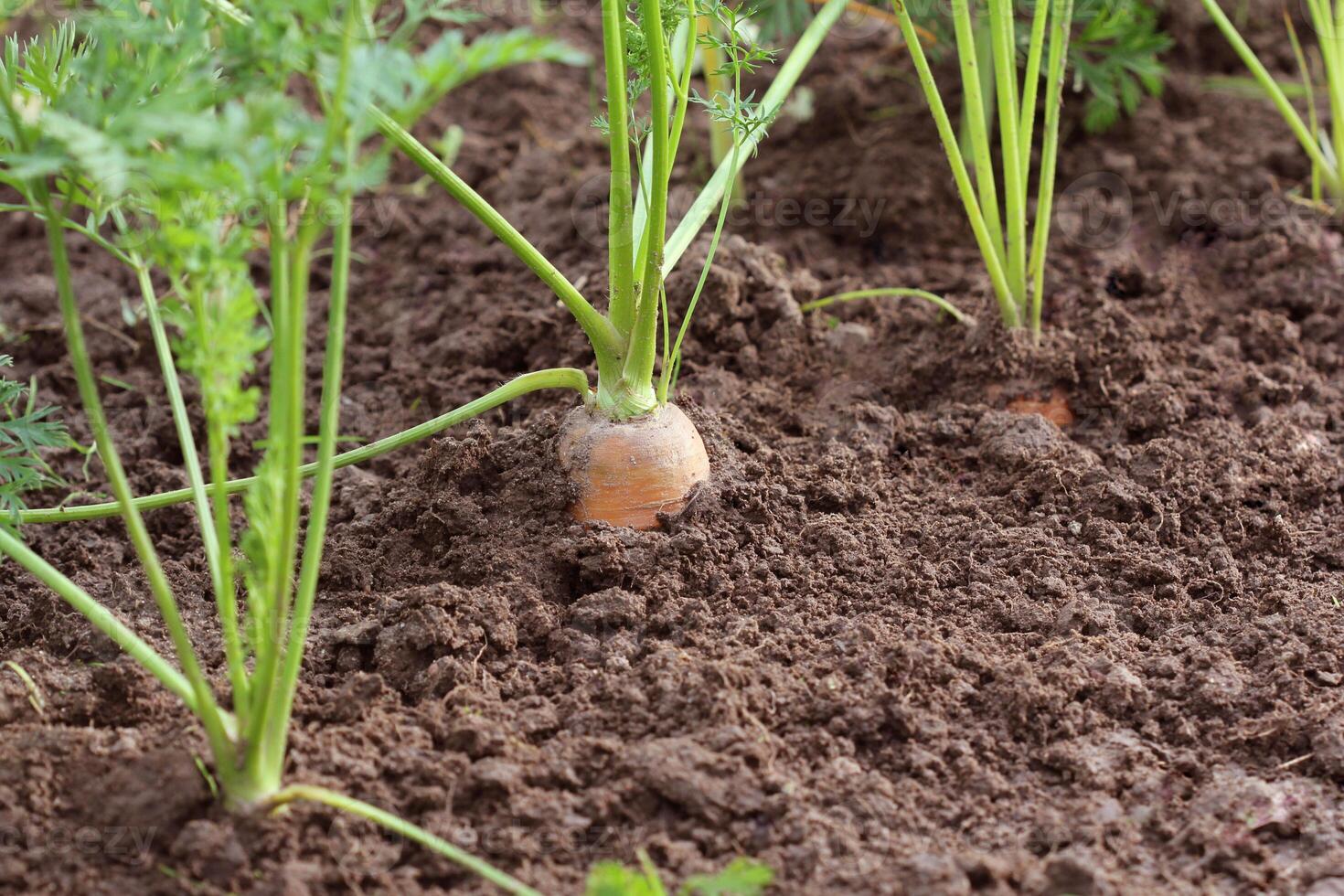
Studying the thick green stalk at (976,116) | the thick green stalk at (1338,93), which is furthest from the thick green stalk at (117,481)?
the thick green stalk at (1338,93)

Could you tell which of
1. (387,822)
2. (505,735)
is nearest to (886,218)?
(505,735)

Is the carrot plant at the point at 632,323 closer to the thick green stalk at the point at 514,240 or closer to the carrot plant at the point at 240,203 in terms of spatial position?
the thick green stalk at the point at 514,240

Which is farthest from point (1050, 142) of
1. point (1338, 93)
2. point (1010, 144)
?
point (1338, 93)

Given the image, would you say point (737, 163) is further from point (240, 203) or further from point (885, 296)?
point (240, 203)

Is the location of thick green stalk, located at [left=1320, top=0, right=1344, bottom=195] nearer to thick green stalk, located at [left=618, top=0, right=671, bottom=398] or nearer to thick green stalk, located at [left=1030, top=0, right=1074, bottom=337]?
thick green stalk, located at [left=1030, top=0, right=1074, bottom=337]

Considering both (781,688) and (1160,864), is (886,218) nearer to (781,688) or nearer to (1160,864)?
(781,688)

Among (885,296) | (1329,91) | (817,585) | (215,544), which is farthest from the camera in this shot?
(1329,91)

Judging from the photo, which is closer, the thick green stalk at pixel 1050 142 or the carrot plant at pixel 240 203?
the carrot plant at pixel 240 203
